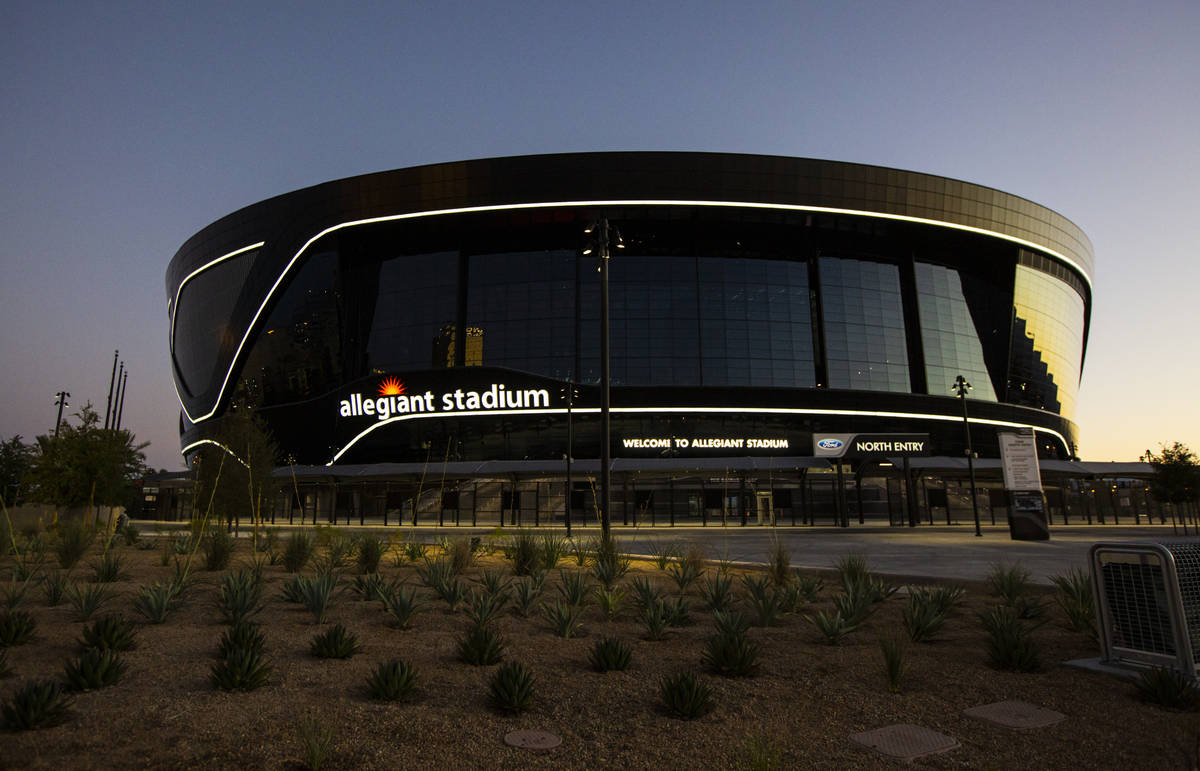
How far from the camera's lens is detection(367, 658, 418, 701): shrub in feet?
17.0

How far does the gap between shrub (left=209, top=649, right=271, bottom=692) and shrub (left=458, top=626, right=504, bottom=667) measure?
5.48ft

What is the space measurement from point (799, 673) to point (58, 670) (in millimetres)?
6538

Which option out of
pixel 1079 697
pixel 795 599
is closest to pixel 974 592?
pixel 795 599

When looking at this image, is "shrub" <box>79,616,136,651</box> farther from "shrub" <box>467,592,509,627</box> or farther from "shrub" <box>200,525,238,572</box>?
"shrub" <box>200,525,238,572</box>

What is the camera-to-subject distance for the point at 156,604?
7.54m

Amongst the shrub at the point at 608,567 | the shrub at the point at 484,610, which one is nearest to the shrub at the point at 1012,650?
the shrub at the point at 484,610

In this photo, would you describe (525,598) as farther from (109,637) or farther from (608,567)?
(109,637)

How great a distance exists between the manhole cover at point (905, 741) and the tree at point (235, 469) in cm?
2348

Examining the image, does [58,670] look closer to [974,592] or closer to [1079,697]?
[1079,697]

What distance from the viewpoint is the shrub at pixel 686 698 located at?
16.2 feet

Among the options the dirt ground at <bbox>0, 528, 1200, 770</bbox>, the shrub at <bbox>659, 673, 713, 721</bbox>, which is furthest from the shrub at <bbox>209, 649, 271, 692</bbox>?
the shrub at <bbox>659, 673, 713, 721</bbox>

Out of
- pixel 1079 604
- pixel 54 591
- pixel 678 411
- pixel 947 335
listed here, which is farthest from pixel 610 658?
pixel 947 335

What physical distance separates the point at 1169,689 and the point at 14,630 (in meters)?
10.1

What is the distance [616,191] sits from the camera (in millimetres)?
54281
